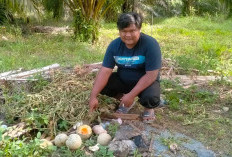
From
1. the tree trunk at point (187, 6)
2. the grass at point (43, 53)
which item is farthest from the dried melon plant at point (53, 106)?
the tree trunk at point (187, 6)

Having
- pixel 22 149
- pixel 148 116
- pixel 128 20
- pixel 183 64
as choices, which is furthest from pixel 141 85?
pixel 183 64

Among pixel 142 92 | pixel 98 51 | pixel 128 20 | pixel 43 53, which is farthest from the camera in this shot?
pixel 98 51

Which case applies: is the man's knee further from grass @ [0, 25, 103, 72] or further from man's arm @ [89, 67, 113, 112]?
grass @ [0, 25, 103, 72]

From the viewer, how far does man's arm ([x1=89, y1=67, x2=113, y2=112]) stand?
3.29 meters

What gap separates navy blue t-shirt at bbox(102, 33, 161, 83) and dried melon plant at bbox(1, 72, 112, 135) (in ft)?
1.72

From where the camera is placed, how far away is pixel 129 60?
3270mm

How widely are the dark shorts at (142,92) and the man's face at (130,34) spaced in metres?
0.53

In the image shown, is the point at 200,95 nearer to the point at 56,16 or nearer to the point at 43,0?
the point at 43,0

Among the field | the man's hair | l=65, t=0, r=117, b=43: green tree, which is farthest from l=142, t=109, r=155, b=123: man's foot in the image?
l=65, t=0, r=117, b=43: green tree

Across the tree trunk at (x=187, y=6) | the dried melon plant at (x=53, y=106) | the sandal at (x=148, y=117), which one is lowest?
the tree trunk at (x=187, y=6)

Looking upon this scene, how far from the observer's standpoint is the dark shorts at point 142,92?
320 cm

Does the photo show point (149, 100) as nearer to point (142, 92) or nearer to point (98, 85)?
point (142, 92)

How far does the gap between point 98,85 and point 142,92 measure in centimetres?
49

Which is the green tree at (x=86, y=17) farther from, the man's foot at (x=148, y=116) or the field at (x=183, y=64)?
the man's foot at (x=148, y=116)
